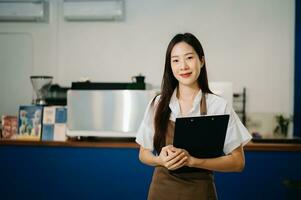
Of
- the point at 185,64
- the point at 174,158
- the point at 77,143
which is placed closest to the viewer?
the point at 174,158

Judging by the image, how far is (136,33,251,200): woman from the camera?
1.08 m

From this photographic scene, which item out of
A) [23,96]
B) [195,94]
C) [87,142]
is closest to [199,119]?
[195,94]

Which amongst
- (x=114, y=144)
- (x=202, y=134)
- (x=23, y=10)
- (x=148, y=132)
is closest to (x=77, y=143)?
(x=114, y=144)

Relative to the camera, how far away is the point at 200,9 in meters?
3.10

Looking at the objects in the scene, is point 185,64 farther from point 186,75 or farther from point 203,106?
point 203,106

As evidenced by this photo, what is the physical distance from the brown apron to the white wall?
204 centimetres

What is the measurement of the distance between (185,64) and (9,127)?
6.37 feet

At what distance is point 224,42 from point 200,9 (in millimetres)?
416

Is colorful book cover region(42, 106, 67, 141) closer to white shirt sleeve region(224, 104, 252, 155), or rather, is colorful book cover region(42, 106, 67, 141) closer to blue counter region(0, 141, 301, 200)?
blue counter region(0, 141, 301, 200)

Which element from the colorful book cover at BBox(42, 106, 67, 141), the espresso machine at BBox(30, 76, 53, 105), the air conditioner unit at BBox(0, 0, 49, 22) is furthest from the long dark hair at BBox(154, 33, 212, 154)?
the air conditioner unit at BBox(0, 0, 49, 22)

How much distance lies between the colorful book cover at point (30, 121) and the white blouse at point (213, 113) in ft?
4.88

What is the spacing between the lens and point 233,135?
1.07m

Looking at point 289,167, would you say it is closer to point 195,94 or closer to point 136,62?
point 195,94

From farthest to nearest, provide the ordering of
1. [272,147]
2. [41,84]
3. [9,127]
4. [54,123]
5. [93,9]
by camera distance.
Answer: [93,9]
[41,84]
[9,127]
[54,123]
[272,147]
